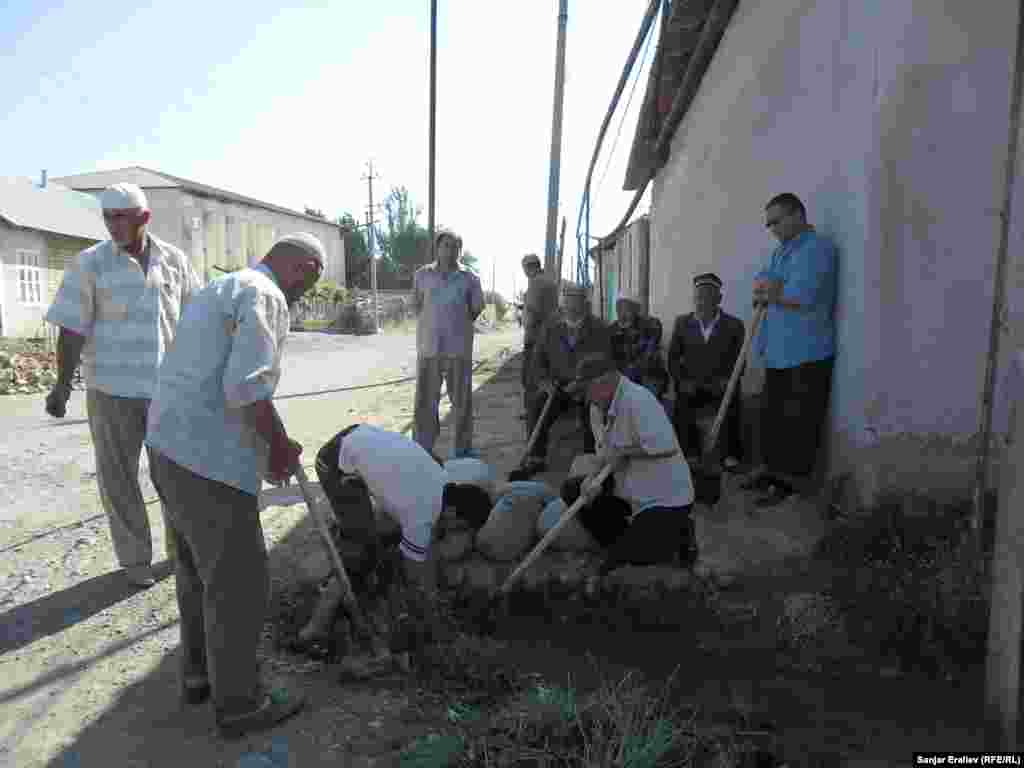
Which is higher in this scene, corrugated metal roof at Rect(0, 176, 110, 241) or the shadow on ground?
corrugated metal roof at Rect(0, 176, 110, 241)

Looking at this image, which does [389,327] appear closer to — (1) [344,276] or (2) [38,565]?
(1) [344,276]

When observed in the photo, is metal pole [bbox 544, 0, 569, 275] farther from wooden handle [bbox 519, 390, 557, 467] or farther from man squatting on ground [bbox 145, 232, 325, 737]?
man squatting on ground [bbox 145, 232, 325, 737]

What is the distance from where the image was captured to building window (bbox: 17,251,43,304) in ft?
63.5

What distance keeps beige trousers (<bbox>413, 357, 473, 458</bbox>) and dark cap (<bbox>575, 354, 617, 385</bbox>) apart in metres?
2.36

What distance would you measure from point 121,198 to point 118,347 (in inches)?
27.2

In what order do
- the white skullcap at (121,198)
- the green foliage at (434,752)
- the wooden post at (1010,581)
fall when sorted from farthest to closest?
the white skullcap at (121,198) < the green foliage at (434,752) < the wooden post at (1010,581)

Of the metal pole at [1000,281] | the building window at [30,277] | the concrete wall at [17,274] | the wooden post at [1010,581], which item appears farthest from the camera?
the building window at [30,277]

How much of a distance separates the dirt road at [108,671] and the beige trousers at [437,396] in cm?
131

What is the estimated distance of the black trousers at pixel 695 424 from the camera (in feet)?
16.8

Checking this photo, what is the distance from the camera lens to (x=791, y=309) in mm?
Answer: 4188

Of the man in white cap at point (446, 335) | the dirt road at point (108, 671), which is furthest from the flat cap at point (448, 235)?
the dirt road at point (108, 671)

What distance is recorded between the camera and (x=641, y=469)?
3.64 metres

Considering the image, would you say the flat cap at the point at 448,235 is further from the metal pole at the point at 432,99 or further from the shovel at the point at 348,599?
the metal pole at the point at 432,99

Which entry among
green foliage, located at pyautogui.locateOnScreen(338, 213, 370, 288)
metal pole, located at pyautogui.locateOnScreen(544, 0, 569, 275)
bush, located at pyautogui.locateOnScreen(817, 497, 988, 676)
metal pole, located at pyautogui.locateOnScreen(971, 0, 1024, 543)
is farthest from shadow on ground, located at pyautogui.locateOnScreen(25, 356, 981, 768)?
green foliage, located at pyautogui.locateOnScreen(338, 213, 370, 288)
